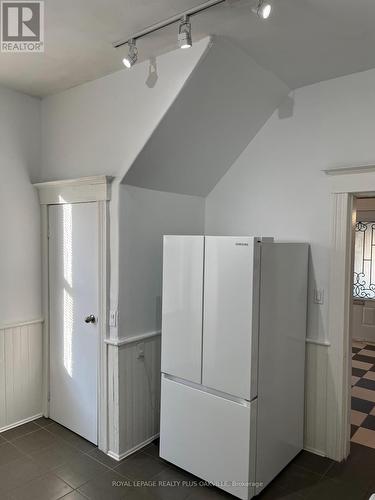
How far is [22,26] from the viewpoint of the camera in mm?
2174

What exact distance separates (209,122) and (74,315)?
1.88m

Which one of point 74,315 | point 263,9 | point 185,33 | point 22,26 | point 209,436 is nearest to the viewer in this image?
point 263,9

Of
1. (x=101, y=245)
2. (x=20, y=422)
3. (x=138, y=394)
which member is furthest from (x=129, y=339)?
(x=20, y=422)

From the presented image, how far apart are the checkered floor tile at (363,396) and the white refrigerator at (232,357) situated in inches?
30.1

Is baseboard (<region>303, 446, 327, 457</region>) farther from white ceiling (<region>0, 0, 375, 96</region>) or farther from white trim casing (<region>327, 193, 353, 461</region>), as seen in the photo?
white ceiling (<region>0, 0, 375, 96</region>)

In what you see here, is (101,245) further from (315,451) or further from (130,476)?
(315,451)

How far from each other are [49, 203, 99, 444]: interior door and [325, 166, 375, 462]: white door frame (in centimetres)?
178

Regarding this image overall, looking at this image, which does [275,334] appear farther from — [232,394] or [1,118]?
[1,118]

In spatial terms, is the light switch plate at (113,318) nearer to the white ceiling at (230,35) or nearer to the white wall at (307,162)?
the white wall at (307,162)

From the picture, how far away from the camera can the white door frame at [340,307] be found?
270 cm

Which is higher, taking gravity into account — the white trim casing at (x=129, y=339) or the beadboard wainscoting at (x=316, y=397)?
the white trim casing at (x=129, y=339)

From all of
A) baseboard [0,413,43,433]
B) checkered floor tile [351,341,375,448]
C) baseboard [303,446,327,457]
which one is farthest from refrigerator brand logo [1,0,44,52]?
checkered floor tile [351,341,375,448]

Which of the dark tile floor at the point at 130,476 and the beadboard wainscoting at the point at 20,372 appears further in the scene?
the beadboard wainscoting at the point at 20,372

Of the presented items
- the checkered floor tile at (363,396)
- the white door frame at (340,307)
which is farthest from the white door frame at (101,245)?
the checkered floor tile at (363,396)
